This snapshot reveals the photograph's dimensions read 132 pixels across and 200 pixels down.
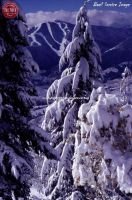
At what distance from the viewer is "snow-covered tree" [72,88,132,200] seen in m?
Result: 10.2

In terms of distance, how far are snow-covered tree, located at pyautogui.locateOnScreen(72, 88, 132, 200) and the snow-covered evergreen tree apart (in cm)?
901

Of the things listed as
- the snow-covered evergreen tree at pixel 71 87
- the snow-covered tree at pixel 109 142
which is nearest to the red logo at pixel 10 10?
the snow-covered tree at pixel 109 142

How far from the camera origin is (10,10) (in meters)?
11.7

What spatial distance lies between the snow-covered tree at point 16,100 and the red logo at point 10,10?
0.55 ft

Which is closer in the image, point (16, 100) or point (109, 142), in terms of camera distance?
point (109, 142)

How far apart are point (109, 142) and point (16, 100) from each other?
10.3 feet

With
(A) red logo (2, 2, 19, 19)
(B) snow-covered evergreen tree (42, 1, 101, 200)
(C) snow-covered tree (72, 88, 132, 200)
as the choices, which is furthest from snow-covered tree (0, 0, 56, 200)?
(B) snow-covered evergreen tree (42, 1, 101, 200)

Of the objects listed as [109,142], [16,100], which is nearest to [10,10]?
[16,100]

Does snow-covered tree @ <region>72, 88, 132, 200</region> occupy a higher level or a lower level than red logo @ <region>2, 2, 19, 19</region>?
lower

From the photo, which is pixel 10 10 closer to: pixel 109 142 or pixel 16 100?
pixel 16 100

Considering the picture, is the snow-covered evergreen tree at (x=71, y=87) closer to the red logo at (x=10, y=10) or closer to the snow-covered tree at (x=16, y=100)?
the snow-covered tree at (x=16, y=100)

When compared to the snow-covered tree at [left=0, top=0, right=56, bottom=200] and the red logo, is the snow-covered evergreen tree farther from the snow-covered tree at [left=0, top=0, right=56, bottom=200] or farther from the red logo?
the red logo

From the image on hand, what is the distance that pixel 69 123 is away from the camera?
804 inches

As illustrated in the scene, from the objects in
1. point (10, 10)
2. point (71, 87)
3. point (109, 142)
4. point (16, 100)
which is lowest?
point (71, 87)
